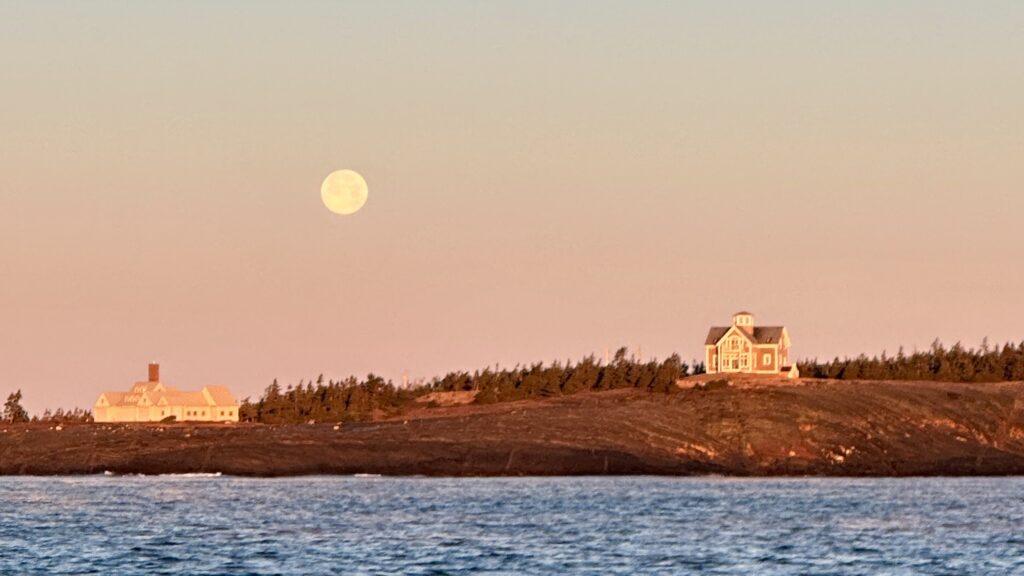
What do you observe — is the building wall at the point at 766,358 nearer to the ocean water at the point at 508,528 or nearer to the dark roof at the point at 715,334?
the dark roof at the point at 715,334

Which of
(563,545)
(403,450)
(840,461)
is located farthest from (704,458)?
(563,545)

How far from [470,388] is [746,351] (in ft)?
96.2

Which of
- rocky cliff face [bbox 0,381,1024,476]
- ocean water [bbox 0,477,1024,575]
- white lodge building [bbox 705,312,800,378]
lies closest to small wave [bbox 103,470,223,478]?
rocky cliff face [bbox 0,381,1024,476]

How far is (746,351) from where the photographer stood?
193 meters

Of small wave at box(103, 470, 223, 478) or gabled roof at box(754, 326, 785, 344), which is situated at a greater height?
gabled roof at box(754, 326, 785, 344)

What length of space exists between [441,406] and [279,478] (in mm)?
40247

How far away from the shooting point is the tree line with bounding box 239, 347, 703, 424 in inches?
6993

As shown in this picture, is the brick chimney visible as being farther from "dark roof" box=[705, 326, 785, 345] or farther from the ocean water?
the ocean water

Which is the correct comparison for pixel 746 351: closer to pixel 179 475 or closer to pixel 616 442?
Answer: pixel 616 442

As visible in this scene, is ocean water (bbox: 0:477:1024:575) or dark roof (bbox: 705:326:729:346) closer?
ocean water (bbox: 0:477:1024:575)

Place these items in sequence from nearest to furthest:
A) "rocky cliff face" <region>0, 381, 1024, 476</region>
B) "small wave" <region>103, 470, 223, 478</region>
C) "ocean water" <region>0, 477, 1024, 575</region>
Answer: "ocean water" <region>0, 477, 1024, 575</region>, "small wave" <region>103, 470, 223, 478</region>, "rocky cliff face" <region>0, 381, 1024, 476</region>

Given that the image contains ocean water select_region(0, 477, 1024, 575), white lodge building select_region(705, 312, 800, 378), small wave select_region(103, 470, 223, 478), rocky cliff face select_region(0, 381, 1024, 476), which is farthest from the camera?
white lodge building select_region(705, 312, 800, 378)

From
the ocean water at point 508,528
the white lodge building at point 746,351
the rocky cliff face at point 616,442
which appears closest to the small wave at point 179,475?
the rocky cliff face at point 616,442

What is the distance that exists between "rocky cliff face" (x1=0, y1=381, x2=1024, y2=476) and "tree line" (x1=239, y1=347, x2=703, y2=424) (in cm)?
1449
